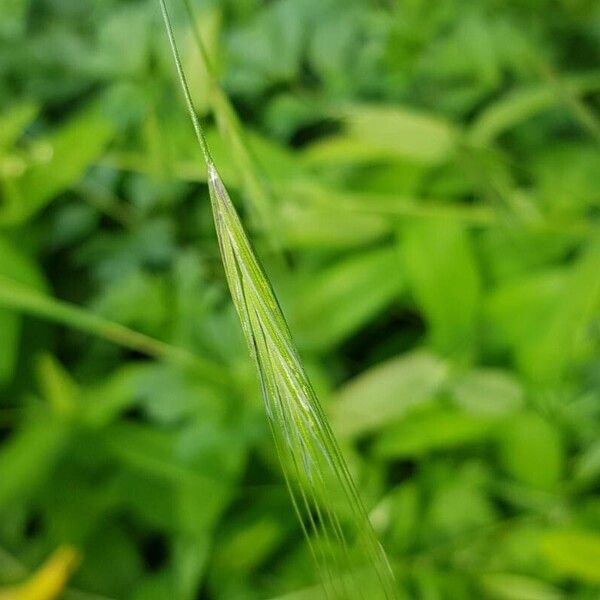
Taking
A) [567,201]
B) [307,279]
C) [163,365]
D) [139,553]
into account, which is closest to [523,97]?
[567,201]

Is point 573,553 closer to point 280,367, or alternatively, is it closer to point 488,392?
point 488,392

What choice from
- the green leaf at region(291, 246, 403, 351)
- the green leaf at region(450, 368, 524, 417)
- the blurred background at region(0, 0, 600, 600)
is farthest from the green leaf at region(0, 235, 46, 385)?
the green leaf at region(450, 368, 524, 417)

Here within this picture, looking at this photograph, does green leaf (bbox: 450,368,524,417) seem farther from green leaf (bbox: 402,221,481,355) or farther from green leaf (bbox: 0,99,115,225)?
green leaf (bbox: 0,99,115,225)

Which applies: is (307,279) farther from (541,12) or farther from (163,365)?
(541,12)

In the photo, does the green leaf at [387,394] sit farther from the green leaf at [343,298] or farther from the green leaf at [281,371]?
the green leaf at [281,371]

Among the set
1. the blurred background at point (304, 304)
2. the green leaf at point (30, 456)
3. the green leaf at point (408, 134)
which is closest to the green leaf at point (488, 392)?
the blurred background at point (304, 304)

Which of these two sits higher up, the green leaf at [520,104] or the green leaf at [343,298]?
the green leaf at [520,104]

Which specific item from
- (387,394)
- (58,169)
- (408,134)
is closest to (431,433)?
(387,394)
